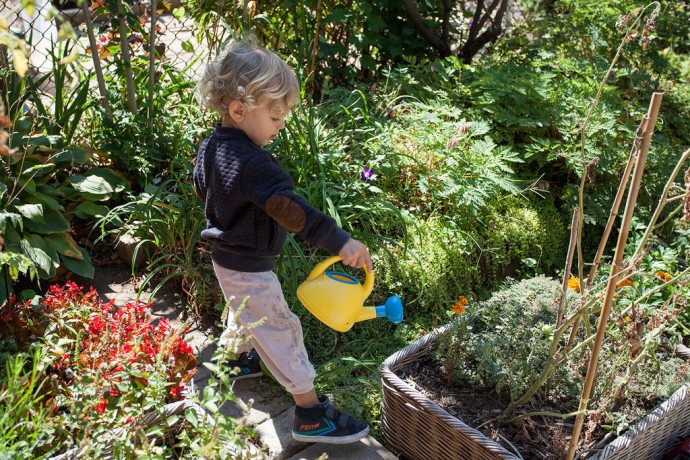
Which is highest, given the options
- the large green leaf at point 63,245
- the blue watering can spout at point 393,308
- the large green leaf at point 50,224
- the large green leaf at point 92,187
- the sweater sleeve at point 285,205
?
the sweater sleeve at point 285,205

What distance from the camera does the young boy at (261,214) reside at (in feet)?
7.51

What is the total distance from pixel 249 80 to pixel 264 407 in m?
1.28

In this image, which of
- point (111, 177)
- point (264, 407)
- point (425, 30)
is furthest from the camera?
point (425, 30)

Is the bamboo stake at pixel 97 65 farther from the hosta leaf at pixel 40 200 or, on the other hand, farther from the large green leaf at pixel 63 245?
the large green leaf at pixel 63 245

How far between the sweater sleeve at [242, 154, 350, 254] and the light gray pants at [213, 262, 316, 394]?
33cm

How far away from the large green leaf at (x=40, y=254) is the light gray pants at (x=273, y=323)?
0.99 meters

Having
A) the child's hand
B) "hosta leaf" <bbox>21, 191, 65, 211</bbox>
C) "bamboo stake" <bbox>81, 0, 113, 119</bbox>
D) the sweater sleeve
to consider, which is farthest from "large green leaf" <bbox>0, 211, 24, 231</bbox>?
the child's hand

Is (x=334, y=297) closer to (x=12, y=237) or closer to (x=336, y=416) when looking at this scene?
(x=336, y=416)

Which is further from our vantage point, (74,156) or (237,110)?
(74,156)

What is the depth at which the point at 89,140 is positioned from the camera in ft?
13.1

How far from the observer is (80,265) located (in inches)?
131

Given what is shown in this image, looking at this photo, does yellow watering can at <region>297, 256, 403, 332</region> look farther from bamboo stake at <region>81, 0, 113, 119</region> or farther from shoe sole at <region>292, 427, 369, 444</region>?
bamboo stake at <region>81, 0, 113, 119</region>

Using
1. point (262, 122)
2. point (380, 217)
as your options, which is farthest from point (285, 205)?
point (380, 217)

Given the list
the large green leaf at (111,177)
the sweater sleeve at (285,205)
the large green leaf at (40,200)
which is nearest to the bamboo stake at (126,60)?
the large green leaf at (111,177)
